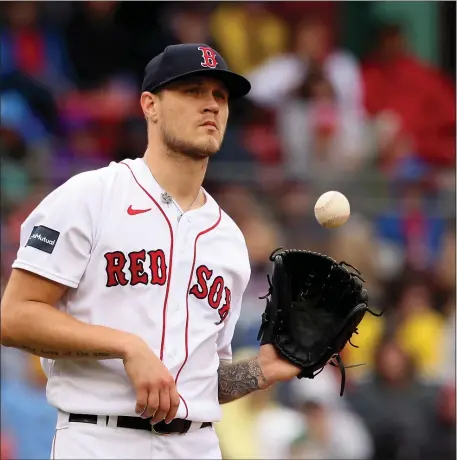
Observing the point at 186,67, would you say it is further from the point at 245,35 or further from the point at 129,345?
the point at 245,35

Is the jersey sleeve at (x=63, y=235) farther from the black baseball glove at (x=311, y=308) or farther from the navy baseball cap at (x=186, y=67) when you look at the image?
the black baseball glove at (x=311, y=308)

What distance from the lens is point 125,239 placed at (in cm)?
338

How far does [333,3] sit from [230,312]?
317 inches


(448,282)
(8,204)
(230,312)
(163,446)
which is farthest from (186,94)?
(448,282)

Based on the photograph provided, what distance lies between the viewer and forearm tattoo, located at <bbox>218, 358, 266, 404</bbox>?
3.64m

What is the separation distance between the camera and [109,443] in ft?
10.8

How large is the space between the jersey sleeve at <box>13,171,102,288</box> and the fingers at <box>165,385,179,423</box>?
482 millimetres

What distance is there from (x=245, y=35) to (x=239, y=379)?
693cm

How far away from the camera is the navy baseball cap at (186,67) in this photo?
3.51 m

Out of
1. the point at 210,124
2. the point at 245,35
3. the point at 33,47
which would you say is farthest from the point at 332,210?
the point at 245,35

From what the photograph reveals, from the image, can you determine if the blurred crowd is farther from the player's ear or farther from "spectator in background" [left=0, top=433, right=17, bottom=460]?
the player's ear

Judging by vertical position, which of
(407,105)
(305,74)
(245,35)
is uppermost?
(245,35)

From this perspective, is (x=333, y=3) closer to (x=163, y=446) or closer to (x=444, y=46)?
(x=444, y=46)

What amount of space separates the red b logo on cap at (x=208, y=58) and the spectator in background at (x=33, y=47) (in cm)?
573
